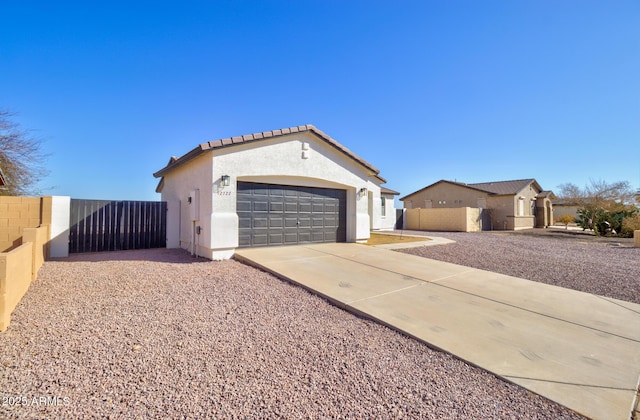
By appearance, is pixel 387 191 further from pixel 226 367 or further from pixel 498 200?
pixel 226 367

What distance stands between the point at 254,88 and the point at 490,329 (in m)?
13.6

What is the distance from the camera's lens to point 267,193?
31.0 ft

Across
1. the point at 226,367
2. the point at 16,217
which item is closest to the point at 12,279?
the point at 226,367

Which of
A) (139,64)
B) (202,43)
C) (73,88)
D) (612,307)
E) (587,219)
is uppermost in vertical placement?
(202,43)

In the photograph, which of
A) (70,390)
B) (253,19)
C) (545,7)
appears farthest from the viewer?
(253,19)

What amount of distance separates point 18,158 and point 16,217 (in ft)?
34.6

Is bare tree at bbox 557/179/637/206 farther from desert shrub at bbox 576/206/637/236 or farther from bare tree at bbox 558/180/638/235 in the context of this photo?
desert shrub at bbox 576/206/637/236

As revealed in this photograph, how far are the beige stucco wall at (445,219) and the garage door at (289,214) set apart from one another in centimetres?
1464

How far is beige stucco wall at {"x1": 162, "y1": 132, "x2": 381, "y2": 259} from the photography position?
26.8 feet

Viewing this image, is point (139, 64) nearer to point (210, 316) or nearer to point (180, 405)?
point (210, 316)

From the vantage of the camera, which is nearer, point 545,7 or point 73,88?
point 545,7

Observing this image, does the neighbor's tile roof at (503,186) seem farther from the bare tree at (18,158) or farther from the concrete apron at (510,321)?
the bare tree at (18,158)

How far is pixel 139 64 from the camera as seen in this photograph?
10586 mm

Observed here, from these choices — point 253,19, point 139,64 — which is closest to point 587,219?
point 253,19
